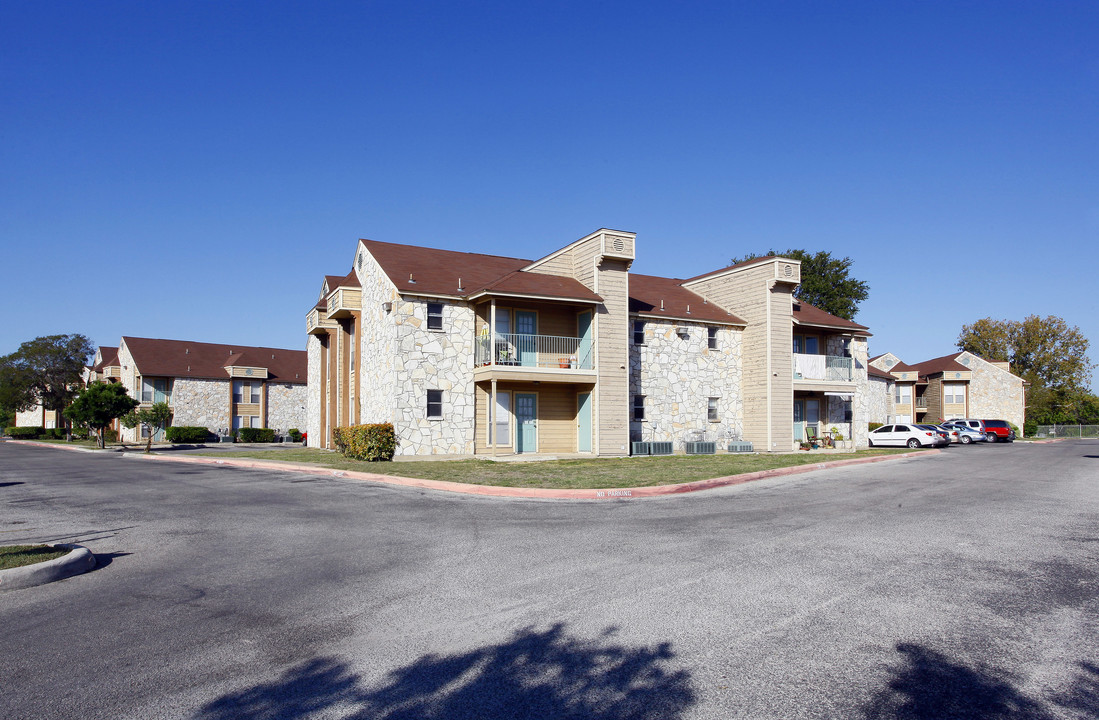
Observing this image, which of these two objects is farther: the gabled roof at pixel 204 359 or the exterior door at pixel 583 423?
the gabled roof at pixel 204 359

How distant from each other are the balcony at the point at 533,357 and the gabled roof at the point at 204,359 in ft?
120

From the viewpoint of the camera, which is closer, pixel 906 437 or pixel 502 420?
pixel 502 420

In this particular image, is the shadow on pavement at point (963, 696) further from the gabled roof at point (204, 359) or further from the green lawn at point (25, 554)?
the gabled roof at point (204, 359)

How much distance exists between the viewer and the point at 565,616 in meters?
6.43

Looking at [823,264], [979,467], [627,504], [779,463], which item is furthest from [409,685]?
[823,264]

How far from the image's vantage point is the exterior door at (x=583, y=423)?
27906 mm

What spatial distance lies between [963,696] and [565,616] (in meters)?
3.06

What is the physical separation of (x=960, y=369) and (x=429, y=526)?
5686cm

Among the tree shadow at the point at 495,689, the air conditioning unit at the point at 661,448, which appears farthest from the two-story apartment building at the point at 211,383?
the tree shadow at the point at 495,689

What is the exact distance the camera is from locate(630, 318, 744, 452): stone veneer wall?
30188mm

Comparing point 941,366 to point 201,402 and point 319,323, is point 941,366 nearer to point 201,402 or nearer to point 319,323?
point 319,323

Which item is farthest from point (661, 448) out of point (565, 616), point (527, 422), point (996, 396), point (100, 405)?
point (996, 396)

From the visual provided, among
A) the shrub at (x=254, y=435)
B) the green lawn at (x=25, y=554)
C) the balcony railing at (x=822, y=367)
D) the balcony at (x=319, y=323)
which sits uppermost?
the balcony at (x=319, y=323)

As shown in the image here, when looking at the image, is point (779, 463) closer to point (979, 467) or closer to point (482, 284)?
point (979, 467)
